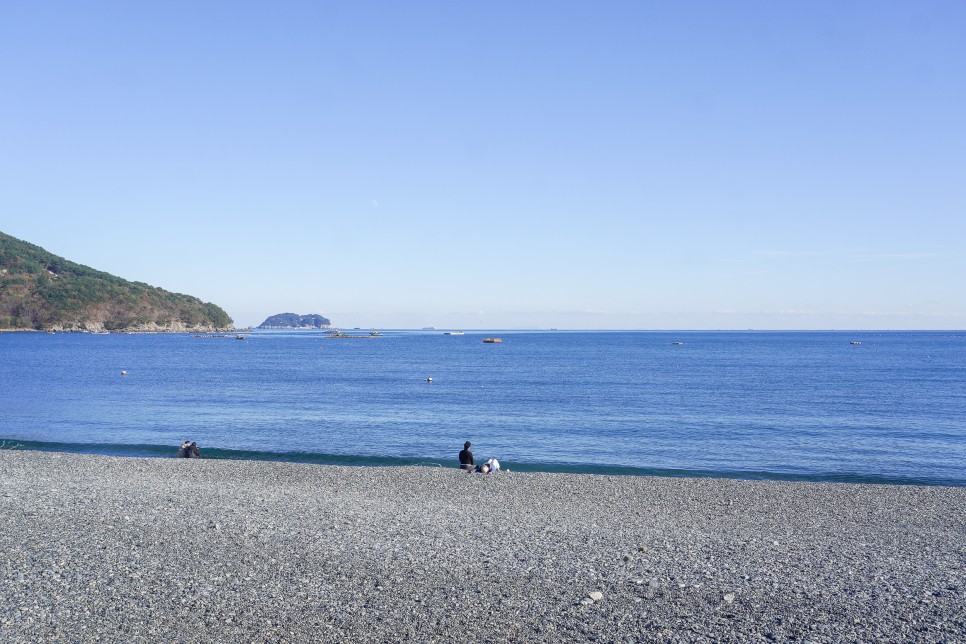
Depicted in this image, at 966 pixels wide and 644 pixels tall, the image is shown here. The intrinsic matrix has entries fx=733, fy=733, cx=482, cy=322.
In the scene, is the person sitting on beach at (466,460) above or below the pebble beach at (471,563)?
below

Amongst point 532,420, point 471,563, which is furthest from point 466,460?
point 532,420

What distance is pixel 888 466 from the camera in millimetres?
30344

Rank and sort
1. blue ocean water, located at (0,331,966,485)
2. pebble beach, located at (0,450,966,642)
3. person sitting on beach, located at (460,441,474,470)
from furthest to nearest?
blue ocean water, located at (0,331,966,485) → person sitting on beach, located at (460,441,474,470) → pebble beach, located at (0,450,966,642)

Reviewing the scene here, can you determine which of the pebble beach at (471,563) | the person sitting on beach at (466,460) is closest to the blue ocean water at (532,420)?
the person sitting on beach at (466,460)

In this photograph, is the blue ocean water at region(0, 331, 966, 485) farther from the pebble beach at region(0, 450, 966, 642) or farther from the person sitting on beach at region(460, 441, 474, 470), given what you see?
the pebble beach at region(0, 450, 966, 642)

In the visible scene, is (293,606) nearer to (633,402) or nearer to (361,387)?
(633,402)

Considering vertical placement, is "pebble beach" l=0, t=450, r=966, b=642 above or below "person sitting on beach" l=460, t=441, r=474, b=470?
above

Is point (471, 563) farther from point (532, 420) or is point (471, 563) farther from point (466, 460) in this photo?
point (532, 420)

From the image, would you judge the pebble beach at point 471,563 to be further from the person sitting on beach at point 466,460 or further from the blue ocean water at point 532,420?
the blue ocean water at point 532,420

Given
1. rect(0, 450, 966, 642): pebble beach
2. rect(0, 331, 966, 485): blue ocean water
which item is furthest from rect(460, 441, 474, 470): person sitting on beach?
rect(0, 450, 966, 642): pebble beach

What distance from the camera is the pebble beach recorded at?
10.8 meters

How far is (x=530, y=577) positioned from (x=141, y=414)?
40541 millimetres

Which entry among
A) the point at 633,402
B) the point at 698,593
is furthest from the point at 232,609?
the point at 633,402

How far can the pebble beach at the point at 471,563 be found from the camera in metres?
10.8
